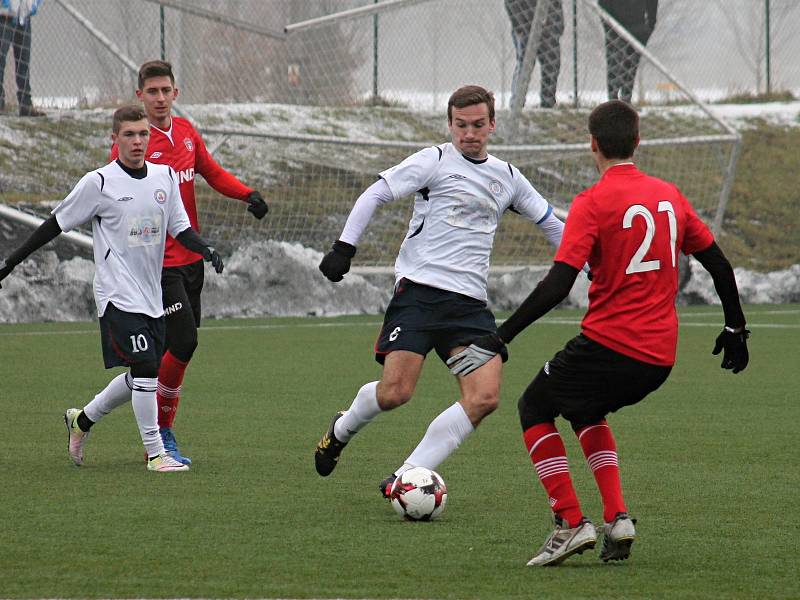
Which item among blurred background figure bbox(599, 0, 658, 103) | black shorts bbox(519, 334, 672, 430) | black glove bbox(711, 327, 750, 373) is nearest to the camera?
black shorts bbox(519, 334, 672, 430)

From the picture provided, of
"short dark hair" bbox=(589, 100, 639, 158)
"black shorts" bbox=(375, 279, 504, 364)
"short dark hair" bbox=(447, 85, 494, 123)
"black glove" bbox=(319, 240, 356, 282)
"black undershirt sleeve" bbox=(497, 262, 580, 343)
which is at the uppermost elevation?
"short dark hair" bbox=(447, 85, 494, 123)

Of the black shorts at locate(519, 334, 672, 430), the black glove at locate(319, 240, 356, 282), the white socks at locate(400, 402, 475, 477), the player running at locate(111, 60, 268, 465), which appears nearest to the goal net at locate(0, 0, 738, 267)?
the player running at locate(111, 60, 268, 465)

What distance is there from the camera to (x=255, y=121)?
17312 mm

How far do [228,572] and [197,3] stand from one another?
50.0ft

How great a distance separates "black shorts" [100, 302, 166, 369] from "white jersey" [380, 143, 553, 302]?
1387mm

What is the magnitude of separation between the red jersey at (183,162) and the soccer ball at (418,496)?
241 cm

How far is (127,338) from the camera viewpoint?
6.70 m

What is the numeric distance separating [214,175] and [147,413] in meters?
1.74

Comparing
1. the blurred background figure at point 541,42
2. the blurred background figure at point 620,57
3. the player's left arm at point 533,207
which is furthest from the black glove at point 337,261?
the blurred background figure at point 620,57

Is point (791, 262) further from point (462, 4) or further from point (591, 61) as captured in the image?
point (462, 4)

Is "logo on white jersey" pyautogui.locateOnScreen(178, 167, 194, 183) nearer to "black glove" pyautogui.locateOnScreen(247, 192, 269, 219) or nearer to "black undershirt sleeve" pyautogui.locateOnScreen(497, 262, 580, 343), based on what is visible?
"black glove" pyautogui.locateOnScreen(247, 192, 269, 219)

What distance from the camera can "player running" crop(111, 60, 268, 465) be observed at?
7.28 m

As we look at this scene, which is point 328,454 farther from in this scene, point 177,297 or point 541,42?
point 541,42

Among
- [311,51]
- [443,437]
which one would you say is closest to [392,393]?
[443,437]
